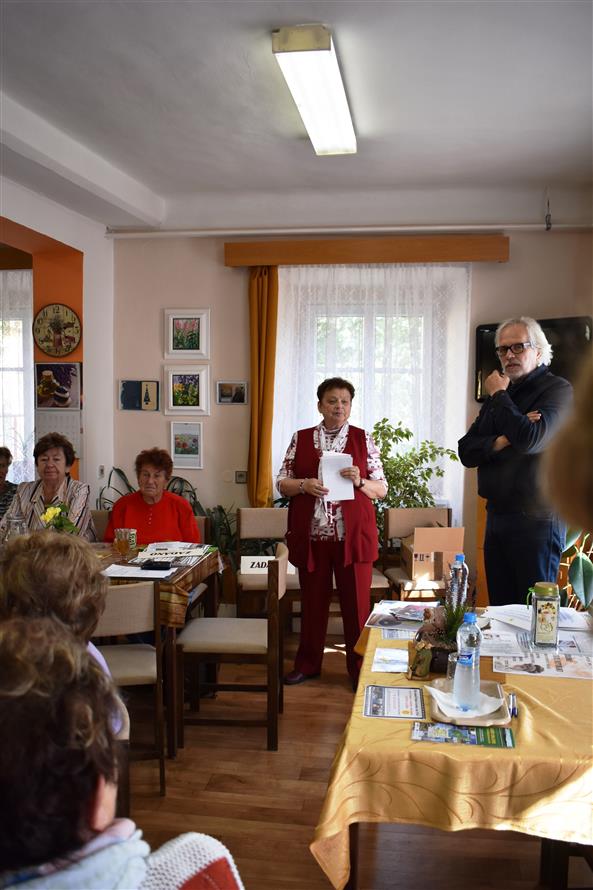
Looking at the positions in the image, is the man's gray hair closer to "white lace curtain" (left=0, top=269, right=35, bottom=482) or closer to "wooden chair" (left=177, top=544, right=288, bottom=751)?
"wooden chair" (left=177, top=544, right=288, bottom=751)

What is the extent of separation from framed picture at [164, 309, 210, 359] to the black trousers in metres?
Result: 3.08

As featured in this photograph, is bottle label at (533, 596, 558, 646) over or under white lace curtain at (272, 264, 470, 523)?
under

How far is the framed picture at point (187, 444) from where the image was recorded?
5617mm

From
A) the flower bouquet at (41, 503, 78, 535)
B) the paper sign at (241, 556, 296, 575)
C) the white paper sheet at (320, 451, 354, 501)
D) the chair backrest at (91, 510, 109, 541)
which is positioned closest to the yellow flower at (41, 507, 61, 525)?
the flower bouquet at (41, 503, 78, 535)

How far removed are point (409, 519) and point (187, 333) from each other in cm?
216

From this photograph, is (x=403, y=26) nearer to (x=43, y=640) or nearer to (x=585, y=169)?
(x=585, y=169)

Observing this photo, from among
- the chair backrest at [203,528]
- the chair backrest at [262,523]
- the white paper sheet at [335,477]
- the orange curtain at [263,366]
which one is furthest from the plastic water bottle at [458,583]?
the orange curtain at [263,366]

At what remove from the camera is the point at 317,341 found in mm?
5461

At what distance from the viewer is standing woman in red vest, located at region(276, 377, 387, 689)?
398cm

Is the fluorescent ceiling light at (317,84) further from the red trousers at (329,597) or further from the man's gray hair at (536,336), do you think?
the red trousers at (329,597)

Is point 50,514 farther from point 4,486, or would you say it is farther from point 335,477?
point 4,486

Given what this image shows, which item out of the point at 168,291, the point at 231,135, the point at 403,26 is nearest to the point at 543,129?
the point at 403,26

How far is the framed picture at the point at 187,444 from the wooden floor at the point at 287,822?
2233mm

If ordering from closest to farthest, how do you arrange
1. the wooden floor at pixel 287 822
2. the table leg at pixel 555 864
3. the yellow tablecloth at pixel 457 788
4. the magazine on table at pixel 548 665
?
the yellow tablecloth at pixel 457 788 → the magazine on table at pixel 548 665 → the table leg at pixel 555 864 → the wooden floor at pixel 287 822
